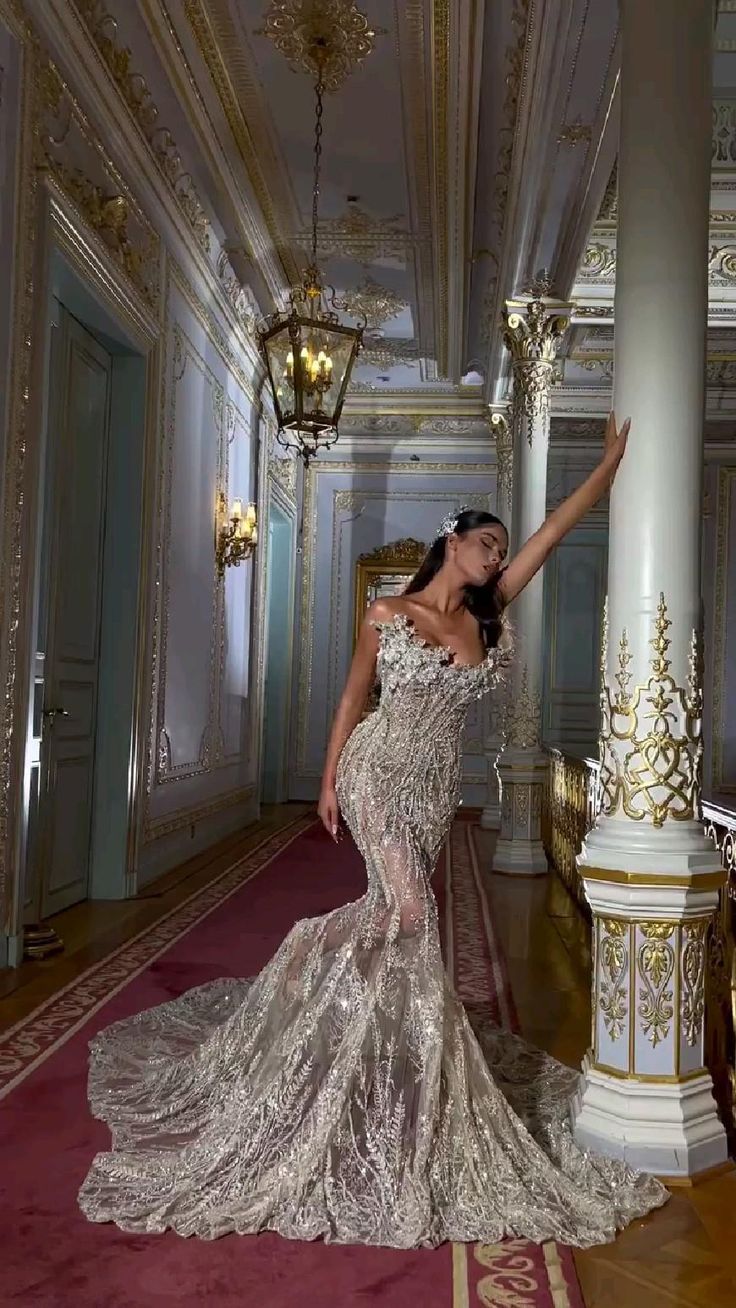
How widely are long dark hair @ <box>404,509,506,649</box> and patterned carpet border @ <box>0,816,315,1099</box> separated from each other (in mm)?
1764

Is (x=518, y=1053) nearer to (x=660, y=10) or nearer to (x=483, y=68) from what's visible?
(x=660, y=10)

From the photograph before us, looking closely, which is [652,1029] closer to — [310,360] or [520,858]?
[310,360]

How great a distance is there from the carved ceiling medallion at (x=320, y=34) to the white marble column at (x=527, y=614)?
Result: 2.36 meters

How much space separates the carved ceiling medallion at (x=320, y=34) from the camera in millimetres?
5246

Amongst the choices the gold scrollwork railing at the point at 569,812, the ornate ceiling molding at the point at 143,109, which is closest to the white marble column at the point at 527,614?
the gold scrollwork railing at the point at 569,812

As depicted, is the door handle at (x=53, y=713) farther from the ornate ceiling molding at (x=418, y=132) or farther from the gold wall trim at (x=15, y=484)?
the ornate ceiling molding at (x=418, y=132)

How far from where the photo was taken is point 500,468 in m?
10.6

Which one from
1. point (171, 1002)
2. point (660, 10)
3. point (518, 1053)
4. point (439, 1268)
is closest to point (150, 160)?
point (660, 10)

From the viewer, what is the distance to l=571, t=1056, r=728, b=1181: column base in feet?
8.52

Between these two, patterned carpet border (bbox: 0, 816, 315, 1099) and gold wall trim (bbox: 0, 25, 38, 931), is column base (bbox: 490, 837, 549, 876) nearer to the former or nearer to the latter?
patterned carpet border (bbox: 0, 816, 315, 1099)

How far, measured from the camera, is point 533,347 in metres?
7.65

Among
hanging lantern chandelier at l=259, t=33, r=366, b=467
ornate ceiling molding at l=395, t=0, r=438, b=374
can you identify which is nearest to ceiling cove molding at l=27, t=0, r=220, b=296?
Result: hanging lantern chandelier at l=259, t=33, r=366, b=467

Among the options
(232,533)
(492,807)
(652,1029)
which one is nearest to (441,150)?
(232,533)

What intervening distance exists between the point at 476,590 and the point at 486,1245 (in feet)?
4.90
